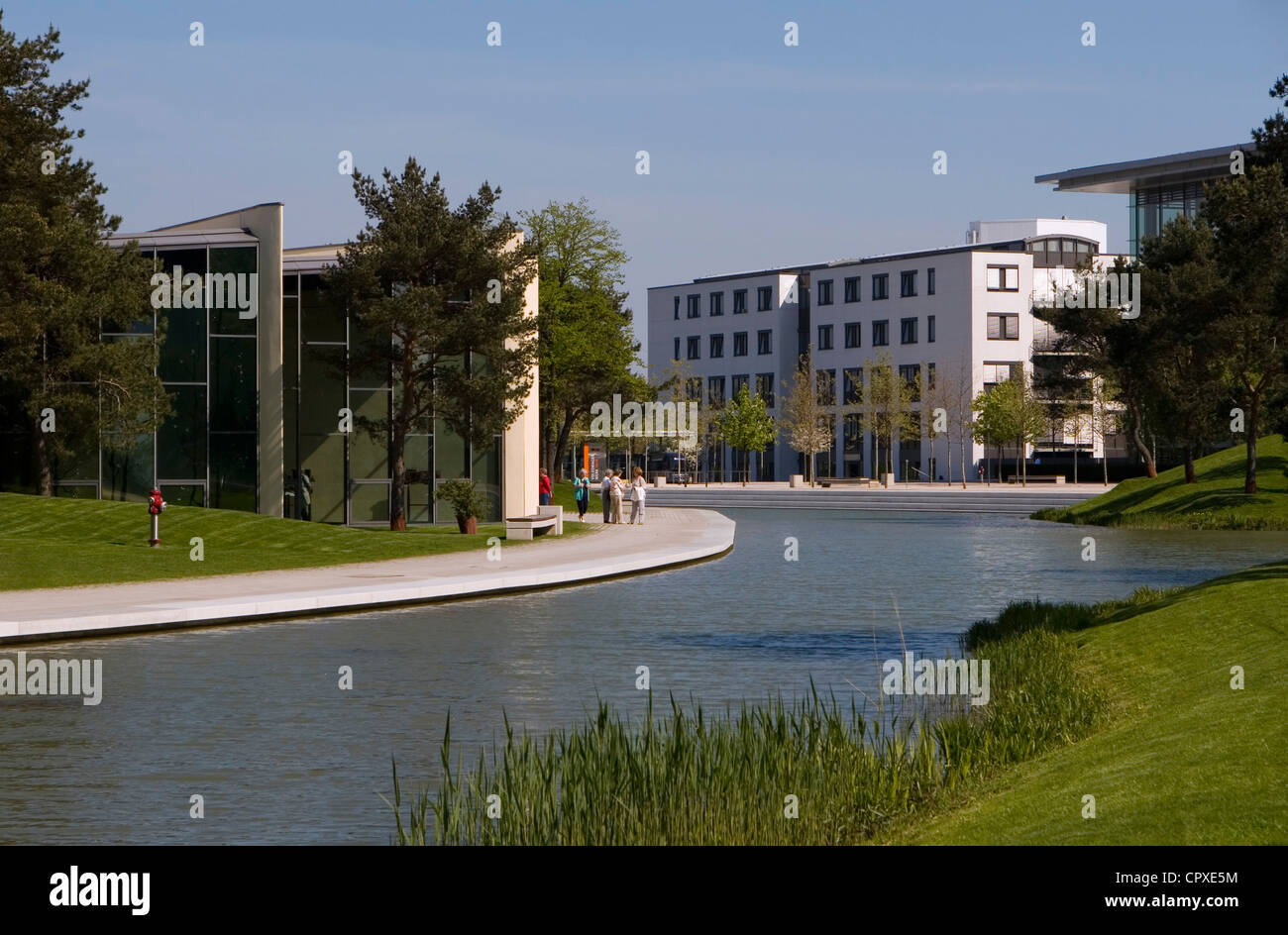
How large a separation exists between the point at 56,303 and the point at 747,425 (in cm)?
9053

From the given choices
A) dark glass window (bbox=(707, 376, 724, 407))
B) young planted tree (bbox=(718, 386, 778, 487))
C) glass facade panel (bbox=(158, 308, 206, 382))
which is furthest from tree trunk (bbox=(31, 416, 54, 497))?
dark glass window (bbox=(707, 376, 724, 407))

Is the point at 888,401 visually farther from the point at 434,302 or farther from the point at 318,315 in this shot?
the point at 434,302

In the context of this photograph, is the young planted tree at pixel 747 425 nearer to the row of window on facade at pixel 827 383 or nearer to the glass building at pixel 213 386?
the row of window on facade at pixel 827 383

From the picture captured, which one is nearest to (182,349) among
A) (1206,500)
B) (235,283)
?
(235,283)

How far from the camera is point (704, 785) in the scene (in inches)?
379

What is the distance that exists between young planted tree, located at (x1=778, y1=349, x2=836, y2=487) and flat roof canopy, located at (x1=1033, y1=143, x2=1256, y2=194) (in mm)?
24131

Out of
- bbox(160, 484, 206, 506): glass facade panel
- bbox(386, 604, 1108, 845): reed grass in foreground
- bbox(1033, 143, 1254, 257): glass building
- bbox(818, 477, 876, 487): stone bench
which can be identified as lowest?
bbox(818, 477, 876, 487): stone bench

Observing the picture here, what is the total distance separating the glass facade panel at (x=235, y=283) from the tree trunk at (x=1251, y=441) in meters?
32.6

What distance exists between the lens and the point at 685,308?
155125mm

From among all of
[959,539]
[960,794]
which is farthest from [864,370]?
[960,794]

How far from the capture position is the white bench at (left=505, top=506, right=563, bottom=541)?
41406mm

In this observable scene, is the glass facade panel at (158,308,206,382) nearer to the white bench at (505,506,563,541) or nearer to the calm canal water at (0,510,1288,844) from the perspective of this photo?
the white bench at (505,506,563,541)

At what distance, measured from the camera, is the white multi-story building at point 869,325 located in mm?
124562

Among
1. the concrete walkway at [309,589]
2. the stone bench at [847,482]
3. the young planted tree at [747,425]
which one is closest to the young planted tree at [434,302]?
the concrete walkway at [309,589]
